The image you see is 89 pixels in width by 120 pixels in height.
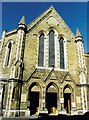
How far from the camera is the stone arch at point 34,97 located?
15.0 m

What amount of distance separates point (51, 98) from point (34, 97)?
205cm

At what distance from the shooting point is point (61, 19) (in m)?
20.1

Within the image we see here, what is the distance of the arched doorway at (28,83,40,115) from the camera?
15.0m

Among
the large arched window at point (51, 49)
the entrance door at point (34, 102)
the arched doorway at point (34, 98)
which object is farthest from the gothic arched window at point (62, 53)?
the entrance door at point (34, 102)

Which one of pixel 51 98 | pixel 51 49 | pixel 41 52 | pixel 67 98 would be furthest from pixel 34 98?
pixel 51 49

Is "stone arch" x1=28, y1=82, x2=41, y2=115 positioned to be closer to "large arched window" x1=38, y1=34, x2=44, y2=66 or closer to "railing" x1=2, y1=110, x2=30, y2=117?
"railing" x1=2, y1=110, x2=30, y2=117

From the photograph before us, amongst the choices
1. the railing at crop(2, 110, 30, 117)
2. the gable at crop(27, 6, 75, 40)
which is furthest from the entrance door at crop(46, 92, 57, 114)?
the gable at crop(27, 6, 75, 40)

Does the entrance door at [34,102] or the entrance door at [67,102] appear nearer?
the entrance door at [34,102]

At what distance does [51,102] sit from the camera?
53.8 feet

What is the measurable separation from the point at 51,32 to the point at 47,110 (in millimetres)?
9451

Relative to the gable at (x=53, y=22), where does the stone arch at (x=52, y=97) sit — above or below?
below

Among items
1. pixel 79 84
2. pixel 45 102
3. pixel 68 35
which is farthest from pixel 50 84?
pixel 68 35

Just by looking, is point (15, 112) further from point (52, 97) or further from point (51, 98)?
point (52, 97)

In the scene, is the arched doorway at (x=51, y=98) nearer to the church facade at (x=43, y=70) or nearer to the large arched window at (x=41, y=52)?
the church facade at (x=43, y=70)
